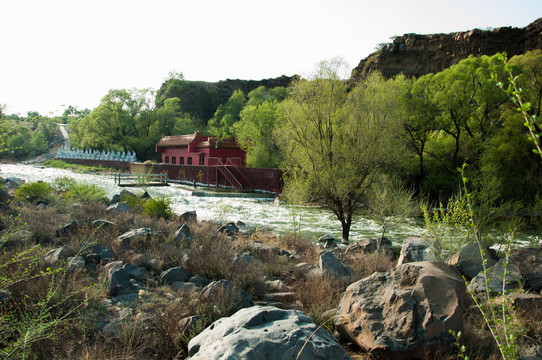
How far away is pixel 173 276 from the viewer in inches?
242

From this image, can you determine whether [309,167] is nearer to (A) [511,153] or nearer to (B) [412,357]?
(B) [412,357]

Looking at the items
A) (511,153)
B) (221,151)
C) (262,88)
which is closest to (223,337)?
(511,153)

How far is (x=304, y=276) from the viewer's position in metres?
7.08

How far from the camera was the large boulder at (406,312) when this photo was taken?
3844 millimetres

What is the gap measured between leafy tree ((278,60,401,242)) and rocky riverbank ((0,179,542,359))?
636cm

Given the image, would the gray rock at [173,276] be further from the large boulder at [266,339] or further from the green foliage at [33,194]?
the green foliage at [33,194]

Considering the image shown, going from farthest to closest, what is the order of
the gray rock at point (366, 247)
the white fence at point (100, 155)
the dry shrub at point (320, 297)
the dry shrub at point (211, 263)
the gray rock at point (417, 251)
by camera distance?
1. the white fence at point (100, 155)
2. the gray rock at point (366, 247)
3. the gray rock at point (417, 251)
4. the dry shrub at point (211, 263)
5. the dry shrub at point (320, 297)

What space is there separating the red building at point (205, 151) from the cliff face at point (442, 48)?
84.5 ft

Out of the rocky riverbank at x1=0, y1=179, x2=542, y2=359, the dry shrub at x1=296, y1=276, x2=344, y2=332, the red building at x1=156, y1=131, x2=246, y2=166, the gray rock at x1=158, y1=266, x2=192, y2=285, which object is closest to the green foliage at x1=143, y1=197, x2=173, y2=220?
the rocky riverbank at x1=0, y1=179, x2=542, y2=359

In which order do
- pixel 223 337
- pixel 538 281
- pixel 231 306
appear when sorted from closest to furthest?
pixel 223 337 → pixel 231 306 → pixel 538 281

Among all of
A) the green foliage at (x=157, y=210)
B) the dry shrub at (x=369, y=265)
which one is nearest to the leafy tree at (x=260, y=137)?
the green foliage at (x=157, y=210)

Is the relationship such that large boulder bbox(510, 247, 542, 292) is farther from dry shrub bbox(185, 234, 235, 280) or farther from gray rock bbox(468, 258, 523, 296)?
dry shrub bbox(185, 234, 235, 280)

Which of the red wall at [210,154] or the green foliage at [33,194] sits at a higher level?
the red wall at [210,154]

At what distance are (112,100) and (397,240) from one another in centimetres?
5472
